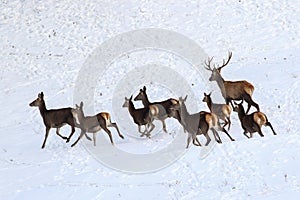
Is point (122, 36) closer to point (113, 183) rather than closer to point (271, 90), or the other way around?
point (271, 90)

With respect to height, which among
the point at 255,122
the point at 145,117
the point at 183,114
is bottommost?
the point at 255,122

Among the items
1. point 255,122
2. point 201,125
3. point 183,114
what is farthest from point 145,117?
point 255,122

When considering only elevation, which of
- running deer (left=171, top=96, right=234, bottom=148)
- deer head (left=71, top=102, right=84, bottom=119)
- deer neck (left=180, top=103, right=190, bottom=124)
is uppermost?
deer head (left=71, top=102, right=84, bottom=119)

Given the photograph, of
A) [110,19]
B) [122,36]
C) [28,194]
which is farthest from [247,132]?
[110,19]

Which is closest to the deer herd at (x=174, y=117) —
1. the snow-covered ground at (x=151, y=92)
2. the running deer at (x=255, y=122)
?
the running deer at (x=255, y=122)

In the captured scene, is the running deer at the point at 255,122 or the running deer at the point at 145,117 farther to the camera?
the running deer at the point at 145,117

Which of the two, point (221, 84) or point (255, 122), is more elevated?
point (221, 84)

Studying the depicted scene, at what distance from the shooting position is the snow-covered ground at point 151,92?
33.9 ft

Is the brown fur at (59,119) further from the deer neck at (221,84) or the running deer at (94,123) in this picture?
the deer neck at (221,84)

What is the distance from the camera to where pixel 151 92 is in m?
17.7

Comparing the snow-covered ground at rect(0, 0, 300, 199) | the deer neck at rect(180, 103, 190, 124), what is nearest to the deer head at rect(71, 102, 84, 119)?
the snow-covered ground at rect(0, 0, 300, 199)

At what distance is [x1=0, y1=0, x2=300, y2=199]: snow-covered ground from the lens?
10344 mm

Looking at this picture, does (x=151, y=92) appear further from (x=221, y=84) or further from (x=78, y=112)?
(x=78, y=112)

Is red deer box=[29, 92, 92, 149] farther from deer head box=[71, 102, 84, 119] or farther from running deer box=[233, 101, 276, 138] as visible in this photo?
running deer box=[233, 101, 276, 138]
